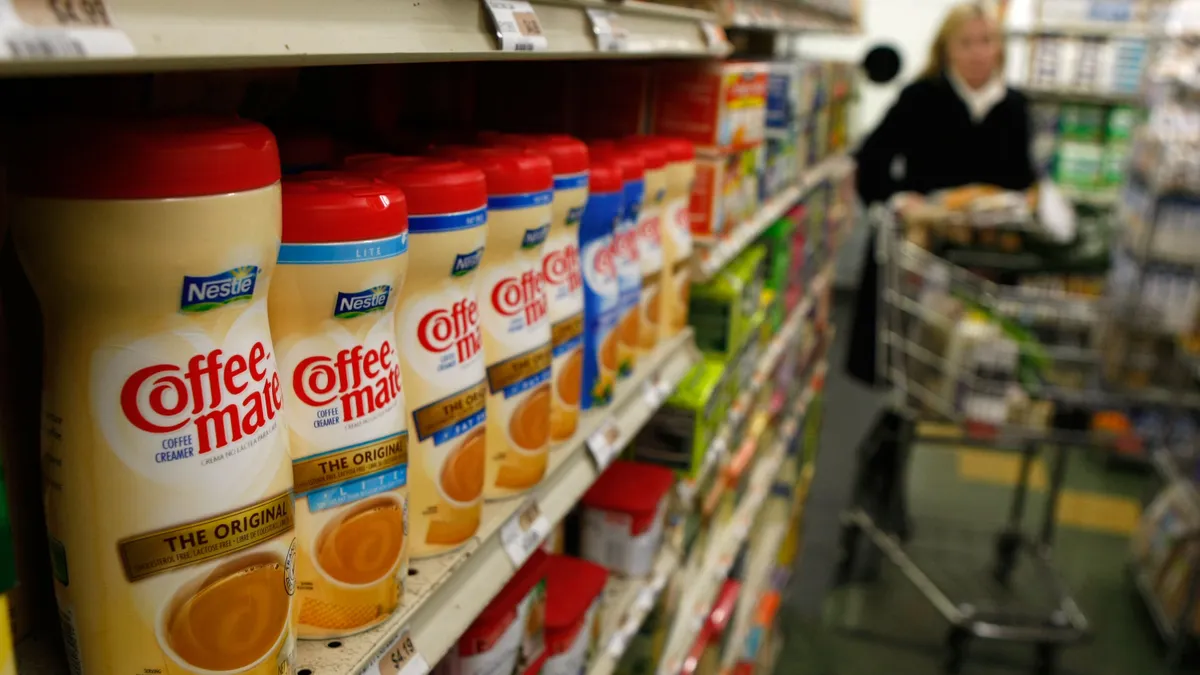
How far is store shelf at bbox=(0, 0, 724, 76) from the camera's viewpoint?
1.49 ft

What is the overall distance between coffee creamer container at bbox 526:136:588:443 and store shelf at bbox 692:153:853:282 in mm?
540

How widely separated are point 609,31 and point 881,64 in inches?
181

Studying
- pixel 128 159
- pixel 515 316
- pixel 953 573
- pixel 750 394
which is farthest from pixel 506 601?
pixel 953 573

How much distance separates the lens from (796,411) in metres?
3.41

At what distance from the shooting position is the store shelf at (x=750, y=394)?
5.91 feet

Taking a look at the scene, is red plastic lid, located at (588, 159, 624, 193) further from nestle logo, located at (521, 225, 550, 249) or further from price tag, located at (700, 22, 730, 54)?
price tag, located at (700, 22, 730, 54)

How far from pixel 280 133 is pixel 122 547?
0.47 meters

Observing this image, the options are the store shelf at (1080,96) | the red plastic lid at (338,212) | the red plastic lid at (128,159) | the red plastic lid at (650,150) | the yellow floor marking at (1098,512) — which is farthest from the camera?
the store shelf at (1080,96)

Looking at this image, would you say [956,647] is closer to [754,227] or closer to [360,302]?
[754,227]

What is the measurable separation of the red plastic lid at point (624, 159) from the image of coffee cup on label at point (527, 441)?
0.36 meters

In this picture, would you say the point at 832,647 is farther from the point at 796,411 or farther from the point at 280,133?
the point at 280,133

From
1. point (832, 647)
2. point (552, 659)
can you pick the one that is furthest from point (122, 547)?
point (832, 647)

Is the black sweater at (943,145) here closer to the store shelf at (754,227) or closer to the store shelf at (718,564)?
the store shelf at (754,227)

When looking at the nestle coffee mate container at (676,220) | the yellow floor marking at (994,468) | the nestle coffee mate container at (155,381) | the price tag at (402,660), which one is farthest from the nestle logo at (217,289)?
the yellow floor marking at (994,468)
